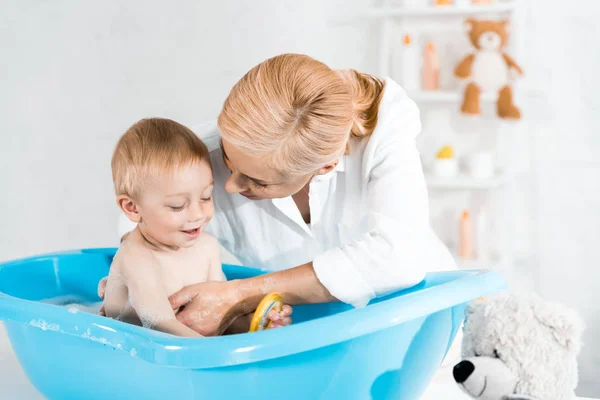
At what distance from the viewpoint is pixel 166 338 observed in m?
0.69

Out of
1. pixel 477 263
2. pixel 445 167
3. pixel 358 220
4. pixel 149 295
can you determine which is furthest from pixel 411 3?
pixel 149 295

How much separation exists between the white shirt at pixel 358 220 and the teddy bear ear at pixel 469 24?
3.24 ft

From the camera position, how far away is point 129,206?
114cm

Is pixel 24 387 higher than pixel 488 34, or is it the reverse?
pixel 488 34

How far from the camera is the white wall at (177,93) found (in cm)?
224

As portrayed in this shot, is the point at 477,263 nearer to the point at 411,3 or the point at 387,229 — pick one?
the point at 411,3

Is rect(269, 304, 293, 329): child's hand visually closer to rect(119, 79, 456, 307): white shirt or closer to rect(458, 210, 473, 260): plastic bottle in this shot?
rect(119, 79, 456, 307): white shirt

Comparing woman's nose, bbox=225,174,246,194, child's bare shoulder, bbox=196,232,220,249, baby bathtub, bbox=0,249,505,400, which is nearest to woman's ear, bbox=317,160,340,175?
woman's nose, bbox=225,174,246,194

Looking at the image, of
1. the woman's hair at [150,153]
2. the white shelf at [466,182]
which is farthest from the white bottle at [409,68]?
the woman's hair at [150,153]

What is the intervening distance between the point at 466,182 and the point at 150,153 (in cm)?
135

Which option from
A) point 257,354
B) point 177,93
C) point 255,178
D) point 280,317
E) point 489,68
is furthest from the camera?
point 177,93

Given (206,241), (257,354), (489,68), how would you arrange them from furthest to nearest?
(489,68)
(206,241)
(257,354)

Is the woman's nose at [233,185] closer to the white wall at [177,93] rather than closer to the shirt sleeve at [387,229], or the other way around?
the shirt sleeve at [387,229]

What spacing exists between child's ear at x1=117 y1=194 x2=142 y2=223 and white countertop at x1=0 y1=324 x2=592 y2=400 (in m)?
0.31
